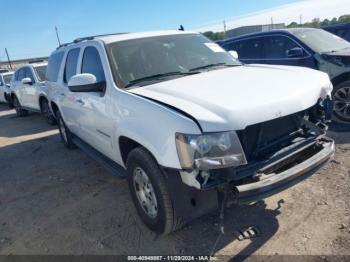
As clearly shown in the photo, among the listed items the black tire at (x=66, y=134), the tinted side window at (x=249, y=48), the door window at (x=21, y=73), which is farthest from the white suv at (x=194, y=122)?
the door window at (x=21, y=73)

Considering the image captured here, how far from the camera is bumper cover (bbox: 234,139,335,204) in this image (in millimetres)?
2564

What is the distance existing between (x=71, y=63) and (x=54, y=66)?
4.46 feet

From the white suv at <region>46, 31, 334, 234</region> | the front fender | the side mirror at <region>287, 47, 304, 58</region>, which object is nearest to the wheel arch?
the white suv at <region>46, 31, 334, 234</region>

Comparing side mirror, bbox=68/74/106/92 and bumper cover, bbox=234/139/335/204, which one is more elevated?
side mirror, bbox=68/74/106/92

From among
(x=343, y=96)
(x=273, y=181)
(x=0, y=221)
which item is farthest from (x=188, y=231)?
(x=343, y=96)

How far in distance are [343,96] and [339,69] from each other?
504 millimetres

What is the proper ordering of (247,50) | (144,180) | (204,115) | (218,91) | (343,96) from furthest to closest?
(247,50) < (343,96) < (144,180) < (218,91) < (204,115)

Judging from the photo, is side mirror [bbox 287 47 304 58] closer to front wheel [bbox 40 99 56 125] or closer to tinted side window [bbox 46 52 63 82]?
tinted side window [bbox 46 52 63 82]

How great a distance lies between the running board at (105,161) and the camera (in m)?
3.80

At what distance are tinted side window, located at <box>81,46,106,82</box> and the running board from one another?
102 cm

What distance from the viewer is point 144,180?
10.6ft

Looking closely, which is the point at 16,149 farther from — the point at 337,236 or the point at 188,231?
the point at 337,236

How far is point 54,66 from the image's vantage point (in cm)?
645

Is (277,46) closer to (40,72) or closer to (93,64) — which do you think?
(93,64)
